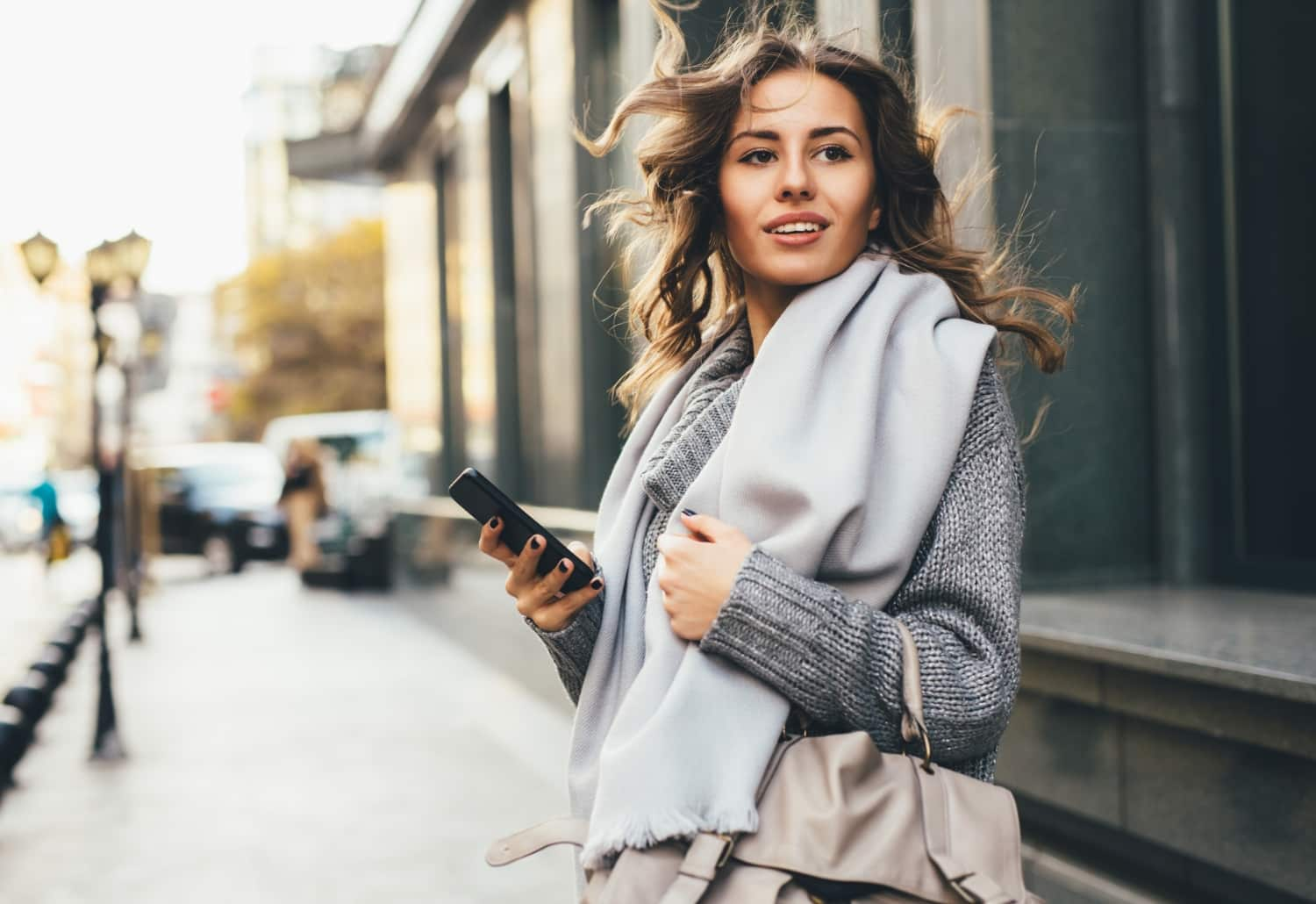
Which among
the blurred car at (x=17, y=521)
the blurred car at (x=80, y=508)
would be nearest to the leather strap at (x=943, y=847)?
the blurred car at (x=80, y=508)

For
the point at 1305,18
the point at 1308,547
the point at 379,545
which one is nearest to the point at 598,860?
the point at 1308,547

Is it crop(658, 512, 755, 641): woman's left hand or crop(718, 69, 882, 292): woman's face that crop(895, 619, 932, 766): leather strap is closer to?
crop(658, 512, 755, 641): woman's left hand

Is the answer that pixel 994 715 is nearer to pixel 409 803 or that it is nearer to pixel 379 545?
pixel 409 803

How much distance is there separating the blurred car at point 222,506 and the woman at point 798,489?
67.7ft

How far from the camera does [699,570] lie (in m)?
1.77

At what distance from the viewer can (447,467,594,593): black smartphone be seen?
1939 millimetres

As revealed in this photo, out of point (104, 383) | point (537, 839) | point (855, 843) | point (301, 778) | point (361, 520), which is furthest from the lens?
point (361, 520)

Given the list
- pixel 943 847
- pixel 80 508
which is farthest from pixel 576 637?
pixel 80 508

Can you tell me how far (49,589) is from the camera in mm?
19328

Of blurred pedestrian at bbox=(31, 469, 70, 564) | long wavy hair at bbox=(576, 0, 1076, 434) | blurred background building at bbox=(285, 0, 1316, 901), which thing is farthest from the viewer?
blurred pedestrian at bbox=(31, 469, 70, 564)

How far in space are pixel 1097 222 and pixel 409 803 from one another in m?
4.11

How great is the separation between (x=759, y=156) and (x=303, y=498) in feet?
59.5

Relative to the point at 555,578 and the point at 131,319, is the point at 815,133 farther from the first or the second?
the point at 131,319

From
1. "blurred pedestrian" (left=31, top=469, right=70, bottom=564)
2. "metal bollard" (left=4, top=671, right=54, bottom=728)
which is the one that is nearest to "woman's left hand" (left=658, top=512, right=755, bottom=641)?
"metal bollard" (left=4, top=671, right=54, bottom=728)
